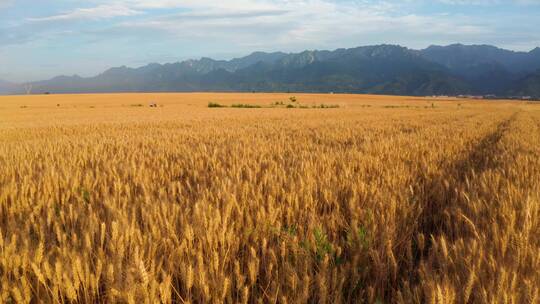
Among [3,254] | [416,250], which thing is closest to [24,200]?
[3,254]

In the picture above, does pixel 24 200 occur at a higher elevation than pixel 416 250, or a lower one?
higher

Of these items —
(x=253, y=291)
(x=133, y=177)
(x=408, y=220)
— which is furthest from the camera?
(x=133, y=177)

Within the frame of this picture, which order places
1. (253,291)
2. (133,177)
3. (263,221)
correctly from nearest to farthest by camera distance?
1. (253,291)
2. (263,221)
3. (133,177)

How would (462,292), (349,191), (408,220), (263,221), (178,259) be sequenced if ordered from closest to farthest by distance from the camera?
(462,292)
(178,259)
(263,221)
(408,220)
(349,191)

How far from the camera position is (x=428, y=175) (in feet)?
13.7

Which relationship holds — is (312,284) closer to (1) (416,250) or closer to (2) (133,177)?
(1) (416,250)

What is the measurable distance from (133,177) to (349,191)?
2068 millimetres

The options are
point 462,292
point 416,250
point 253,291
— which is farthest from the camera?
point 416,250

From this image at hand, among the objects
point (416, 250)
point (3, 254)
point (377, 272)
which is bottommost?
point (416, 250)

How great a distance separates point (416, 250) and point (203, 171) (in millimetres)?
2585

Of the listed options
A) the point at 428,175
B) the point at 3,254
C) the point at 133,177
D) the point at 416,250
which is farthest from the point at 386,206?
the point at 133,177

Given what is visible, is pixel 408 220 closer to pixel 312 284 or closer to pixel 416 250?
pixel 416 250

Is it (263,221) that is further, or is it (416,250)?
(416,250)

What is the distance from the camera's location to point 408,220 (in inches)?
104
